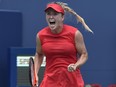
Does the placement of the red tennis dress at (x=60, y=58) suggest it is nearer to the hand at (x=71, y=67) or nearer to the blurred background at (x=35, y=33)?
the hand at (x=71, y=67)

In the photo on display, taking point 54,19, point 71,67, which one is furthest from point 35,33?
point 71,67

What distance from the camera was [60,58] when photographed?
16.4 ft

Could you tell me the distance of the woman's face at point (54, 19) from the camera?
500 centimetres

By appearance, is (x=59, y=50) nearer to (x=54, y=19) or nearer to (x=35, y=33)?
(x=54, y=19)

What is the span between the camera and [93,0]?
798 cm

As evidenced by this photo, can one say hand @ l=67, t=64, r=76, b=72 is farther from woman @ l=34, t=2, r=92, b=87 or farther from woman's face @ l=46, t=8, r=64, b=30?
woman's face @ l=46, t=8, r=64, b=30

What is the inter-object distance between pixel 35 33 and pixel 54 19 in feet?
8.82

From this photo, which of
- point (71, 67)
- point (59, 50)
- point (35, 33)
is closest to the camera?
point (71, 67)

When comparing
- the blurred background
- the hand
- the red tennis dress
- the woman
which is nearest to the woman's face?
the woman

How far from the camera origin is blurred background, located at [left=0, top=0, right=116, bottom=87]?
700 centimetres

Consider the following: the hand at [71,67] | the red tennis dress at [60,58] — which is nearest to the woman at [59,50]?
the red tennis dress at [60,58]

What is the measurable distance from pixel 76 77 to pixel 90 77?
304 cm

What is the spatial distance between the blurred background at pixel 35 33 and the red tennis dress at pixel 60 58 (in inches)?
72.0

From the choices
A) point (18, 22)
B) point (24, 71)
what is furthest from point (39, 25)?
point (24, 71)
